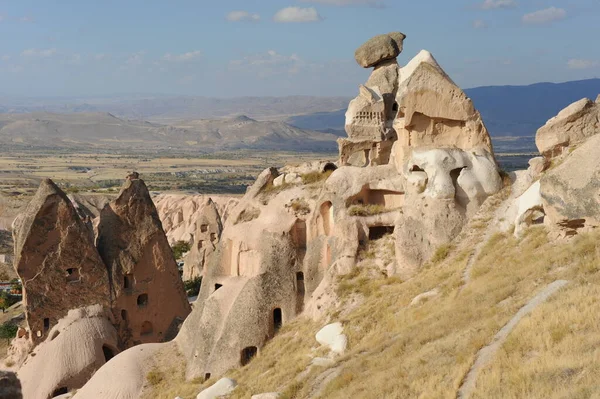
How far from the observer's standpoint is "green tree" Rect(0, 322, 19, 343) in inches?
1153

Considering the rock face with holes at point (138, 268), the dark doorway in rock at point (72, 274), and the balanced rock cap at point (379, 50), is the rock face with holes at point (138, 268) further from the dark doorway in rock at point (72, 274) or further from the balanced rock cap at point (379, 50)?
the balanced rock cap at point (379, 50)

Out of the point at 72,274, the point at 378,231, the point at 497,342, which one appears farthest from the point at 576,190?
the point at 72,274

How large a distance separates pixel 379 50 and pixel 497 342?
782 inches

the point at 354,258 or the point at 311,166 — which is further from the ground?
the point at 311,166

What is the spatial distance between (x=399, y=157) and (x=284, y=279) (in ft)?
15.4

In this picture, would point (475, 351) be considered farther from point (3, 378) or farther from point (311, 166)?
point (3, 378)

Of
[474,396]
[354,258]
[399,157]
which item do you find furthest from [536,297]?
[399,157]

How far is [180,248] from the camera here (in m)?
57.7

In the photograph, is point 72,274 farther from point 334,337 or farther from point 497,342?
point 497,342

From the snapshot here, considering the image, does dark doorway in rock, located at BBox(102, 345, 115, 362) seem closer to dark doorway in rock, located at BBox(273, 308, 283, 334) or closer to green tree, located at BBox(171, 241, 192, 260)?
dark doorway in rock, located at BBox(273, 308, 283, 334)

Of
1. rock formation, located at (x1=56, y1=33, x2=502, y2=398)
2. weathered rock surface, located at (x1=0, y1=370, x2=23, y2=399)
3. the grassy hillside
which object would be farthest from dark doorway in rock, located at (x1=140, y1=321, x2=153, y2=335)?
the grassy hillside

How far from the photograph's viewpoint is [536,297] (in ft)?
37.3

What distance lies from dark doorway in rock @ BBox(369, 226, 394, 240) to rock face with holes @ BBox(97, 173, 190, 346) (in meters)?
9.89

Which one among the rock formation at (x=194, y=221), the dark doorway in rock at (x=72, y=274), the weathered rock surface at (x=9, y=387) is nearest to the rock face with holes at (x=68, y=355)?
the weathered rock surface at (x=9, y=387)
